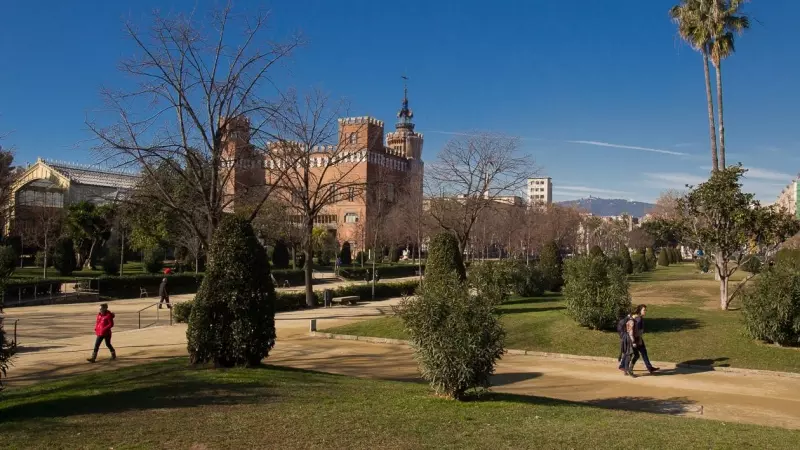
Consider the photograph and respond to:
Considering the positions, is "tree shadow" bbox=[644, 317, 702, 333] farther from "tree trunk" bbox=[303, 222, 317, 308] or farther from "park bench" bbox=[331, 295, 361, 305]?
"park bench" bbox=[331, 295, 361, 305]

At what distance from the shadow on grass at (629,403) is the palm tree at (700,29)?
26153 mm

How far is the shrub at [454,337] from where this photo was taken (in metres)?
9.05

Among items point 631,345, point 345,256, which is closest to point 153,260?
point 345,256

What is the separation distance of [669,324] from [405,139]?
105193 mm

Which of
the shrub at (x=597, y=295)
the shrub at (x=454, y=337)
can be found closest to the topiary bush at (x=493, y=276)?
the shrub at (x=597, y=295)

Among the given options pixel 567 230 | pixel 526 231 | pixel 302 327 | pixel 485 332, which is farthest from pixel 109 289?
pixel 567 230

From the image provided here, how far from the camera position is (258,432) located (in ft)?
23.6

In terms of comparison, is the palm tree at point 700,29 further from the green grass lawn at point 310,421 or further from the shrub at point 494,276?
the green grass lawn at point 310,421

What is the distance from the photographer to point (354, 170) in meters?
98.1

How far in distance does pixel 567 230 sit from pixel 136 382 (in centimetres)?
7105

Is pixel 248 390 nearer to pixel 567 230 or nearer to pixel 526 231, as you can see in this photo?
pixel 526 231

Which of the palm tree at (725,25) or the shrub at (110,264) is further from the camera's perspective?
the shrub at (110,264)

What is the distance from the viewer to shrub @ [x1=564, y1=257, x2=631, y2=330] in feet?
58.2

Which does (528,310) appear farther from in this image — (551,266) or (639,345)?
(551,266)
